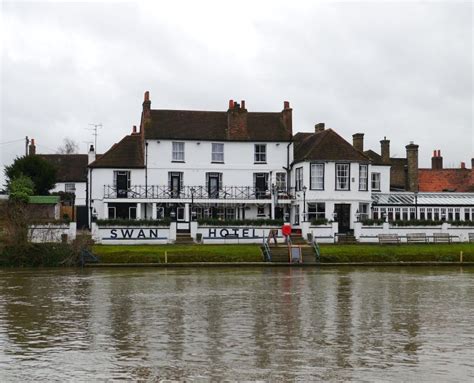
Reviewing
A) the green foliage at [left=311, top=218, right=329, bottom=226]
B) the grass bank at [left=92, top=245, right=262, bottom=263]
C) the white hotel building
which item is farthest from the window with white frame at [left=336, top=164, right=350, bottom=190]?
the grass bank at [left=92, top=245, right=262, bottom=263]

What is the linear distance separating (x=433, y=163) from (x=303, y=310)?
45.6m

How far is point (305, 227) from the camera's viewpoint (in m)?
44.6

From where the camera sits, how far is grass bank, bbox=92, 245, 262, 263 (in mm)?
37500

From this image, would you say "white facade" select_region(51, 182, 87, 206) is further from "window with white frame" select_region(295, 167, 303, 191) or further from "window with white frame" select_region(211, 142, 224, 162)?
"window with white frame" select_region(295, 167, 303, 191)

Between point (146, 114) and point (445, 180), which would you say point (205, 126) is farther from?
point (445, 180)

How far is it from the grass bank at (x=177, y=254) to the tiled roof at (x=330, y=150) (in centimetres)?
1101

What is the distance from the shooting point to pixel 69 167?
66.2 meters

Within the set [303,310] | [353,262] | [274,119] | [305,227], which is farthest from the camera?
[274,119]

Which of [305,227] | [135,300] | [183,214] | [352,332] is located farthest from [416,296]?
[183,214]

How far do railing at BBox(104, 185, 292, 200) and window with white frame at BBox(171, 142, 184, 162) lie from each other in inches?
86.3

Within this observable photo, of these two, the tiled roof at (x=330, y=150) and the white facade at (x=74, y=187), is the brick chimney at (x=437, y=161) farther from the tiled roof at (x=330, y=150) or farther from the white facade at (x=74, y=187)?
the white facade at (x=74, y=187)

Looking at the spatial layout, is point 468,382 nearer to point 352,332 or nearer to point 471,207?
point 352,332

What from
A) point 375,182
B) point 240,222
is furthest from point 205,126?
point 375,182

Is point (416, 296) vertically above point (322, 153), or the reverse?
point (322, 153)
